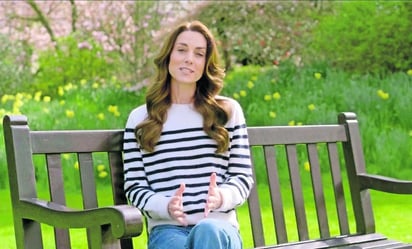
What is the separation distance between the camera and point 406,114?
6914mm

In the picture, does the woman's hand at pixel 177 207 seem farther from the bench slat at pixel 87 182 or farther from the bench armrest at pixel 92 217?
the bench armrest at pixel 92 217

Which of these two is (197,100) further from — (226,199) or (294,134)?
(294,134)

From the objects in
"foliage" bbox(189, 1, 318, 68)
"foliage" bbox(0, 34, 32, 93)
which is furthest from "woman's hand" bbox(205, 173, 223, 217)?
"foliage" bbox(0, 34, 32, 93)

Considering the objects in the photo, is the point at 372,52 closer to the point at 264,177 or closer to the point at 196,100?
the point at 264,177

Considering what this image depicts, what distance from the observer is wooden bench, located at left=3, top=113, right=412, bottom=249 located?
242 cm

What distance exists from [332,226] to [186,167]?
92.3 inches

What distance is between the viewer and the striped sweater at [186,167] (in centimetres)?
295

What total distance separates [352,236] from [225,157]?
2.74 ft

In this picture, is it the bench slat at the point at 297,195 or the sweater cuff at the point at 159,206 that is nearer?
the sweater cuff at the point at 159,206

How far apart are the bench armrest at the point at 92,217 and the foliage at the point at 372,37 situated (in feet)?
19.9

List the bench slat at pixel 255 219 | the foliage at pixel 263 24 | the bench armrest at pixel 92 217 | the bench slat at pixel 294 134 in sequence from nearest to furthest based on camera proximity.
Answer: the bench armrest at pixel 92 217 < the bench slat at pixel 255 219 < the bench slat at pixel 294 134 < the foliage at pixel 263 24

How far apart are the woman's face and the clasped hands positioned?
401 millimetres

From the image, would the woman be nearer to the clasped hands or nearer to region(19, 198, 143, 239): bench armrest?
the clasped hands

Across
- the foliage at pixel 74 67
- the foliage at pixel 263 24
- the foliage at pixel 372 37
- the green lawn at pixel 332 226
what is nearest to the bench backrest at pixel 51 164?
the green lawn at pixel 332 226
